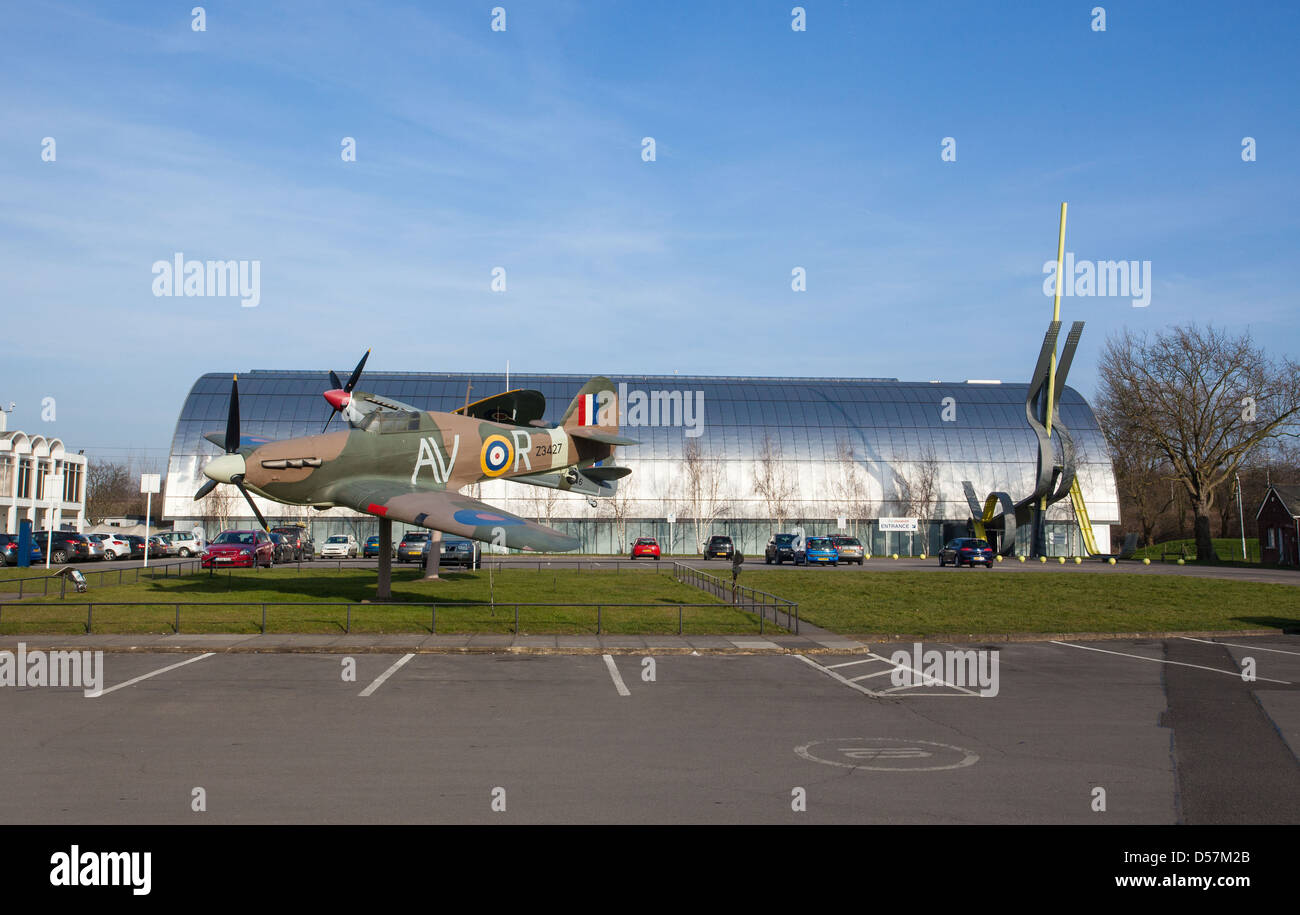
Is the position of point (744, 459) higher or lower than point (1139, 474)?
higher

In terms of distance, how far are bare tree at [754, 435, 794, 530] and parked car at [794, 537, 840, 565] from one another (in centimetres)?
1859

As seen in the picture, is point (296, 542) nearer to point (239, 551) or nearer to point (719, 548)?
point (239, 551)

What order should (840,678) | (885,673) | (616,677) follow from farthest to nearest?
(885,673), (840,678), (616,677)

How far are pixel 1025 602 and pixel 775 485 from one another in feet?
160

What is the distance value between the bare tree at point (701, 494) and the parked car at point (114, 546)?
1577 inches

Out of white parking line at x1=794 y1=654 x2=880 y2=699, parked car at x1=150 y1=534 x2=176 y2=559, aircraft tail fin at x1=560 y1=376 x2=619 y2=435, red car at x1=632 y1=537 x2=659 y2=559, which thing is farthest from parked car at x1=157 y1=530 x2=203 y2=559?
white parking line at x1=794 y1=654 x2=880 y2=699

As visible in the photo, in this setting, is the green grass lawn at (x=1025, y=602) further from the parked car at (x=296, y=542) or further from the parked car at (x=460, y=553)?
the parked car at (x=296, y=542)

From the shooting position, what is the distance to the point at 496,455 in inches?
1120

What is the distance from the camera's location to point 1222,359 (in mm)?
73500

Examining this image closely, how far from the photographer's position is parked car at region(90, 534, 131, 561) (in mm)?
58719

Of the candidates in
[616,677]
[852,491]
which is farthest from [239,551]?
[852,491]

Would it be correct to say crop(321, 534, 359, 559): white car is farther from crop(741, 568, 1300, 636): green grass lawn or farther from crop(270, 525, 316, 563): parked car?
crop(741, 568, 1300, 636): green grass lawn
